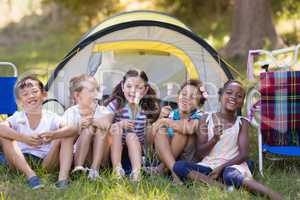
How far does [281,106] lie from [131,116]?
1.10 m

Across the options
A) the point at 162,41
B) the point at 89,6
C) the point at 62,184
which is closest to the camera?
the point at 62,184

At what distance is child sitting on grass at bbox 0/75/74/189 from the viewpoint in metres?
3.42

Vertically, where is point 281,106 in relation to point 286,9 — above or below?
below

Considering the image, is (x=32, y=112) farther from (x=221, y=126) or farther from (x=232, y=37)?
(x=232, y=37)

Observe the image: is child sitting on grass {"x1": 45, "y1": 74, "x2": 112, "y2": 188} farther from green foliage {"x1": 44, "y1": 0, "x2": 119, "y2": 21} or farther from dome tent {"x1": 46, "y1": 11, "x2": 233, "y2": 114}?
green foliage {"x1": 44, "y1": 0, "x2": 119, "y2": 21}

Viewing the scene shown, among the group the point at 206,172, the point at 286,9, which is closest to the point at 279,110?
the point at 206,172

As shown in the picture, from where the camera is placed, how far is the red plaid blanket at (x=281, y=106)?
3.69 meters

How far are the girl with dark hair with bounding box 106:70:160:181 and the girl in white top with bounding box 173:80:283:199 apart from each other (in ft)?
1.11

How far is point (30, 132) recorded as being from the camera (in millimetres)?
3562

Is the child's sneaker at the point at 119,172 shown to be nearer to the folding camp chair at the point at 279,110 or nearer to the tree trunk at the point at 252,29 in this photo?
the folding camp chair at the point at 279,110

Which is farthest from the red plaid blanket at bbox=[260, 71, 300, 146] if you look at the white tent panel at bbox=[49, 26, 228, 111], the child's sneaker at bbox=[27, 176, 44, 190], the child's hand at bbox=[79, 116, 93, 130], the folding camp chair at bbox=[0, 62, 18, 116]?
the folding camp chair at bbox=[0, 62, 18, 116]

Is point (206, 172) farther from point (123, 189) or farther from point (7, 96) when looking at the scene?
point (7, 96)

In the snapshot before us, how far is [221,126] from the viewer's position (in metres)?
3.65

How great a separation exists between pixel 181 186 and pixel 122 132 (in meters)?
0.59
